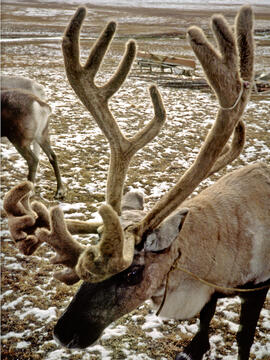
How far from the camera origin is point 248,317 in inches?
81.7

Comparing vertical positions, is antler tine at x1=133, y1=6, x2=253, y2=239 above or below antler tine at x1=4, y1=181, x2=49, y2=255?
above

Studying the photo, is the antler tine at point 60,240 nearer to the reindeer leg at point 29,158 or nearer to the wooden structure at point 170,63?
the reindeer leg at point 29,158

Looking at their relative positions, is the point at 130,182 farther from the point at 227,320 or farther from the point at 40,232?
the point at 40,232

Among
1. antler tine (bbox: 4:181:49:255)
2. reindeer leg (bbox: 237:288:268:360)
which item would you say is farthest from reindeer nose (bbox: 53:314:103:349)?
reindeer leg (bbox: 237:288:268:360)

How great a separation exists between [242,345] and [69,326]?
1.41 meters

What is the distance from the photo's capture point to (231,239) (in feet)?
5.85

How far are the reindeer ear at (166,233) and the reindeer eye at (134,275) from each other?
116 millimetres

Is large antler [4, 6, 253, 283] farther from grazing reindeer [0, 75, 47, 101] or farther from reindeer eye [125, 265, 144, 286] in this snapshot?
grazing reindeer [0, 75, 47, 101]

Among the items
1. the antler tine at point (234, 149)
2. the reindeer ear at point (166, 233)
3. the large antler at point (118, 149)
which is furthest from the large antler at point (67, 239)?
the antler tine at point (234, 149)

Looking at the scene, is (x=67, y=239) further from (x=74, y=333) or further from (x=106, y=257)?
(x=74, y=333)

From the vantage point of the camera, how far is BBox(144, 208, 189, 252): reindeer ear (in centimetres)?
151

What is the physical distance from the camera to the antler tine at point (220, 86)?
1.41 m

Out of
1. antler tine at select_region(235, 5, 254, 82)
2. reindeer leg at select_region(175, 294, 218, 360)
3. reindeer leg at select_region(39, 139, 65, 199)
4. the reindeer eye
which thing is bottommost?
reindeer leg at select_region(175, 294, 218, 360)

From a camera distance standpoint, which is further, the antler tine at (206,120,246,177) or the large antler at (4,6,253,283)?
the antler tine at (206,120,246,177)
